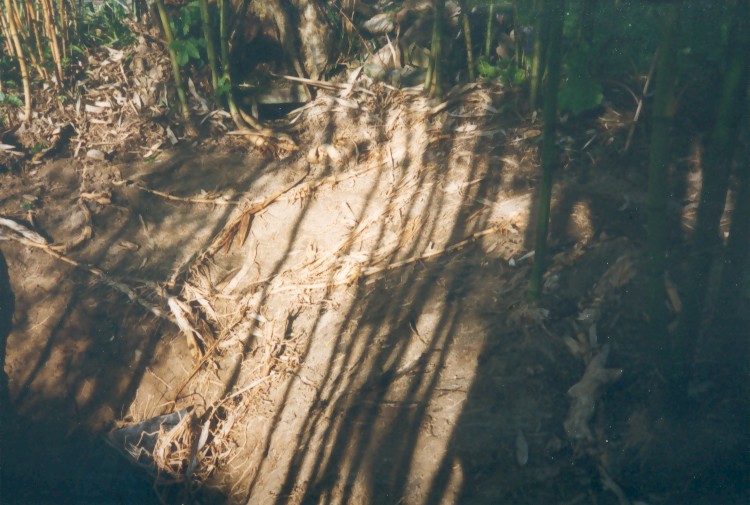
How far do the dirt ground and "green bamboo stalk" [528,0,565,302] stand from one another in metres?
0.21

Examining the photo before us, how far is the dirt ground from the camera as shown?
2.41 meters

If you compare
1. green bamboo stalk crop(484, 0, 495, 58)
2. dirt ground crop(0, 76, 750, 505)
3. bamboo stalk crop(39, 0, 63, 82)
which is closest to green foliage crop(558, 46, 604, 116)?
dirt ground crop(0, 76, 750, 505)

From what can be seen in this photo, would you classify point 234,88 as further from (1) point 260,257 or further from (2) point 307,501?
(2) point 307,501

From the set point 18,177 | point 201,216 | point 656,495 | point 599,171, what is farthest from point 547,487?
point 18,177

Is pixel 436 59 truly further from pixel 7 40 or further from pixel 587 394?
pixel 7 40

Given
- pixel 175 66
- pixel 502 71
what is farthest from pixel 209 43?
pixel 502 71

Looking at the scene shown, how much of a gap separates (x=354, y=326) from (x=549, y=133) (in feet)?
5.19

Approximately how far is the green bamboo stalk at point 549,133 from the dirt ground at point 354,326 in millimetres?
208

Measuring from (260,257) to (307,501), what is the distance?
78.7 inches

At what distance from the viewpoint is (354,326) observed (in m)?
3.38

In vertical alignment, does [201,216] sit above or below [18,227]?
Result: above

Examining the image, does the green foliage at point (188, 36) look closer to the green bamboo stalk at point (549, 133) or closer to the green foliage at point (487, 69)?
the green foliage at point (487, 69)

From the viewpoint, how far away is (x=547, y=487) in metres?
2.27

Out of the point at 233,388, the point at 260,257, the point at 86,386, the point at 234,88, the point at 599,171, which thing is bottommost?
the point at 86,386
